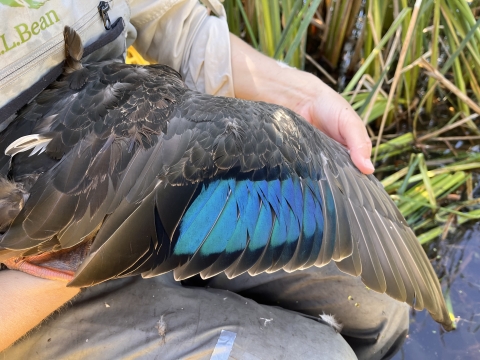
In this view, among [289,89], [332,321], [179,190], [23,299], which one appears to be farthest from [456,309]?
[23,299]

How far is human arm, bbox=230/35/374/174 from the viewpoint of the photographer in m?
1.64

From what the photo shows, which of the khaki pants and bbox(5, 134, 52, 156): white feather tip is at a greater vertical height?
bbox(5, 134, 52, 156): white feather tip

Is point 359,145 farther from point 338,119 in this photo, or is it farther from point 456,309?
point 456,309

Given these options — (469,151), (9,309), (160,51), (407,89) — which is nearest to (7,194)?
(9,309)

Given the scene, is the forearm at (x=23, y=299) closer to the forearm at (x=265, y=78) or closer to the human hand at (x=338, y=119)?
the human hand at (x=338, y=119)

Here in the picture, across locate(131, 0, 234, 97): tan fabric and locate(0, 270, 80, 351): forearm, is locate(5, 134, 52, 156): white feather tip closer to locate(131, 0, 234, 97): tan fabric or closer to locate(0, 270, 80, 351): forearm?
locate(0, 270, 80, 351): forearm

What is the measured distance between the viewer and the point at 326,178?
4.16 ft

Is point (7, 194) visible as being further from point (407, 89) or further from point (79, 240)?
point (407, 89)

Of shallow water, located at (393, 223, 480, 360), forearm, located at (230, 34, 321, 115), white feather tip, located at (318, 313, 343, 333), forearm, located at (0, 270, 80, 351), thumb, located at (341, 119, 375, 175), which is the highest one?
forearm, located at (230, 34, 321, 115)

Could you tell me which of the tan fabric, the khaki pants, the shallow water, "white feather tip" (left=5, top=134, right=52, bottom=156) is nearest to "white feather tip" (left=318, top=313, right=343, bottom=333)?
the khaki pants

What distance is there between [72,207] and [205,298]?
488 mm

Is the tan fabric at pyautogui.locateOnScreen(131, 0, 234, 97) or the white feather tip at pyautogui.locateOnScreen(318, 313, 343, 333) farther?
the tan fabric at pyautogui.locateOnScreen(131, 0, 234, 97)

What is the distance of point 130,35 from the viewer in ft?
5.41

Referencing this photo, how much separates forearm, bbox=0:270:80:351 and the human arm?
3.14ft
